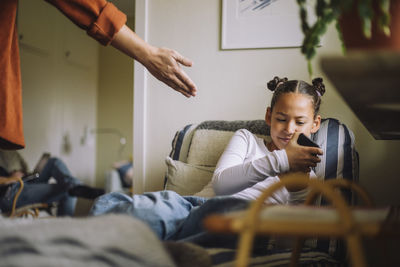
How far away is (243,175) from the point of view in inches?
52.5

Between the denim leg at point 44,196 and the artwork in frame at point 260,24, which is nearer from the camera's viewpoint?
the artwork in frame at point 260,24

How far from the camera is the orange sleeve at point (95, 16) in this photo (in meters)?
1.09

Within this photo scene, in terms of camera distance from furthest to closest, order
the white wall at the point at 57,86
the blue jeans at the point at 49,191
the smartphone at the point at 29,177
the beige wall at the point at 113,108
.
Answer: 1. the beige wall at the point at 113,108
2. the white wall at the point at 57,86
3. the smartphone at the point at 29,177
4. the blue jeans at the point at 49,191

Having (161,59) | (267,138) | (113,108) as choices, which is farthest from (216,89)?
(113,108)

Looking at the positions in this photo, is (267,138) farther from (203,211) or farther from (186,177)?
(203,211)

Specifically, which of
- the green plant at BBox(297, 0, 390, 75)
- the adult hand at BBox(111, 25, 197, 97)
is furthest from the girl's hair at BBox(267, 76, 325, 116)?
the green plant at BBox(297, 0, 390, 75)

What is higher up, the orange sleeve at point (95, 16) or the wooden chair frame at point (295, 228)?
the orange sleeve at point (95, 16)

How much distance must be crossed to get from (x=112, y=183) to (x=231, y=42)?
121 inches

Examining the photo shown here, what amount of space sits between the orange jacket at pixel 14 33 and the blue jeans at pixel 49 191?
1924mm

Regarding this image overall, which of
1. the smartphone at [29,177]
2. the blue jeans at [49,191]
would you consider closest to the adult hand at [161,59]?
the blue jeans at [49,191]

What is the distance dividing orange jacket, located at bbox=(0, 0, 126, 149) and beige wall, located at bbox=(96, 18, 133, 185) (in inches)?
168

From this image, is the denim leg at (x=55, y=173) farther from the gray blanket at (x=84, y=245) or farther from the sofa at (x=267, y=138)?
the gray blanket at (x=84, y=245)

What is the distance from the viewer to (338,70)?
65cm

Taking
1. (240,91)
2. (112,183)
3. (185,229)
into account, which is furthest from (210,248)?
(112,183)
